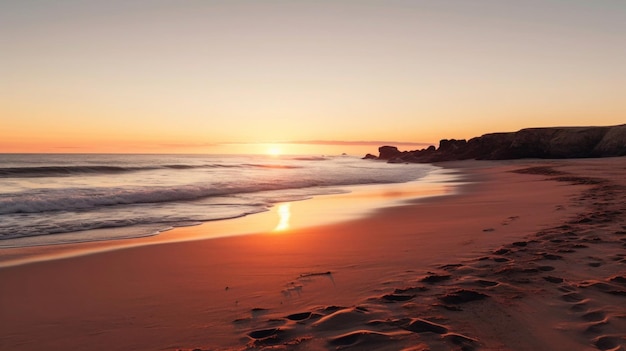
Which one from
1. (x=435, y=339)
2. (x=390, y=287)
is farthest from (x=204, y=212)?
(x=435, y=339)

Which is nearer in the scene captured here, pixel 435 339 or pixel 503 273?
pixel 435 339

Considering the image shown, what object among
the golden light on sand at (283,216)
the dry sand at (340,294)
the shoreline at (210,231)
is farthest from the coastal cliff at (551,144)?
the dry sand at (340,294)

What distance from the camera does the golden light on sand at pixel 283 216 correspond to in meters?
8.19

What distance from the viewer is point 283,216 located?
999cm

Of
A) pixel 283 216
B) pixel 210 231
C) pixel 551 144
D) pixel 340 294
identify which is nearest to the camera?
pixel 340 294

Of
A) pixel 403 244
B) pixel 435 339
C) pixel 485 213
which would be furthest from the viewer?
pixel 485 213

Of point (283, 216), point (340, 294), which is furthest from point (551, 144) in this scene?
point (340, 294)

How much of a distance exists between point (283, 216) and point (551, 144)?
51312 mm

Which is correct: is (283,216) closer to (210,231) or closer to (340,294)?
(210,231)

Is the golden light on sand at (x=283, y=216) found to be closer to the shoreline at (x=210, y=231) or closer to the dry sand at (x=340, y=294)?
the shoreline at (x=210, y=231)

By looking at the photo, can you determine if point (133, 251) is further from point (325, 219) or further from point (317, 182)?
point (317, 182)

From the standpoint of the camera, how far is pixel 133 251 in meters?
6.15

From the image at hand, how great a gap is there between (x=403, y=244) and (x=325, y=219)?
11.6ft

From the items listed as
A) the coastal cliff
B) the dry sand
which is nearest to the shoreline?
the dry sand
